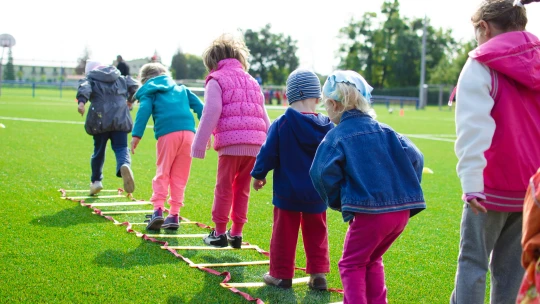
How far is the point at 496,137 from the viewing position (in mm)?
3092

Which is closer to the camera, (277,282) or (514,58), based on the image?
(514,58)

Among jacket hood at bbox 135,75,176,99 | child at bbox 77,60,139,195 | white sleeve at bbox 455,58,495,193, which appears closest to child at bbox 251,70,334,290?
white sleeve at bbox 455,58,495,193

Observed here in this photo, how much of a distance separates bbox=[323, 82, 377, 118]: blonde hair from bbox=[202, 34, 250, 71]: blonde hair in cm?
214

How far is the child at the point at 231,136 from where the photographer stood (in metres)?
5.20

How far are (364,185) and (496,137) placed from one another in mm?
706

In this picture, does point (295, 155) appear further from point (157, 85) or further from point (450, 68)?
point (450, 68)

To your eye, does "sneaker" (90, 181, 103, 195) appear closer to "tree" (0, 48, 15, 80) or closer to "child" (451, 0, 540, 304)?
"child" (451, 0, 540, 304)

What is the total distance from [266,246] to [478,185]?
275 cm

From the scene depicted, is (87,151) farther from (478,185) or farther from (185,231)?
(478,185)

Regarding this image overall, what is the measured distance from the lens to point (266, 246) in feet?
17.9

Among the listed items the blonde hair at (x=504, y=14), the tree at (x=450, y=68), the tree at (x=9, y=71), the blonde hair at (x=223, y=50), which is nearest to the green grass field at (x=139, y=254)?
the blonde hair at (x=223, y=50)

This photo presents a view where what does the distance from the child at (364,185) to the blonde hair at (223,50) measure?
2.14 metres

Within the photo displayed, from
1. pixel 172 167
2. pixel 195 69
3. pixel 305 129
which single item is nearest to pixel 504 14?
pixel 305 129

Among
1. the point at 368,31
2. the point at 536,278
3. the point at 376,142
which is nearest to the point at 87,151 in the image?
the point at 376,142
